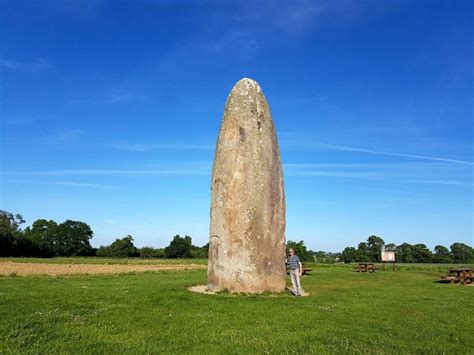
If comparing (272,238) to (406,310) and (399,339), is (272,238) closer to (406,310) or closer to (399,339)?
(406,310)

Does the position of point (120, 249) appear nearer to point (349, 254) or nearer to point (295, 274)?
point (349, 254)

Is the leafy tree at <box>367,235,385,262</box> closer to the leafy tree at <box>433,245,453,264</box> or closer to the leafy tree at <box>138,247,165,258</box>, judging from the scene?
the leafy tree at <box>433,245,453,264</box>

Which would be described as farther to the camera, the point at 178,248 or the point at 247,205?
the point at 178,248

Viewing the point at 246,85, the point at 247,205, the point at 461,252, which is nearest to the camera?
the point at 247,205

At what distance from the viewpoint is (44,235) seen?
97.5m

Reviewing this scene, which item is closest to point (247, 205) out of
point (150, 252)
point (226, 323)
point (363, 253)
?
point (226, 323)

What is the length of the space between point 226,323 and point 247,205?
19.2 ft

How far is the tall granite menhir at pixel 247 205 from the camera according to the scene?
50.2ft

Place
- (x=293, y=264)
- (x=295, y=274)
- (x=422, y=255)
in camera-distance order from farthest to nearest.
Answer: (x=422, y=255) → (x=293, y=264) → (x=295, y=274)

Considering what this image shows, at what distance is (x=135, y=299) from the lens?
517 inches

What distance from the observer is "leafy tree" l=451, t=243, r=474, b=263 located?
7469 centimetres

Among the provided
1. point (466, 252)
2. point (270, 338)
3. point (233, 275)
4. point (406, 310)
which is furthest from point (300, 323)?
point (466, 252)

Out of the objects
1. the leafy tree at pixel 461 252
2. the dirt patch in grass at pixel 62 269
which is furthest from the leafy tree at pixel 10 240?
the leafy tree at pixel 461 252

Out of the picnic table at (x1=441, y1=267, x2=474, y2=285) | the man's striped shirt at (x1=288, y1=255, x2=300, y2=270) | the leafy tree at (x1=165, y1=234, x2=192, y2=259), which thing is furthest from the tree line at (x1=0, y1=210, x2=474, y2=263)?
the man's striped shirt at (x1=288, y1=255, x2=300, y2=270)
